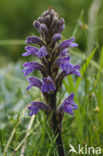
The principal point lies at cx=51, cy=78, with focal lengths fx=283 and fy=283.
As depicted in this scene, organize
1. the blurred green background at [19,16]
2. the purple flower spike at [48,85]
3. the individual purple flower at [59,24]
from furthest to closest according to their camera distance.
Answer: the blurred green background at [19,16] → the individual purple flower at [59,24] → the purple flower spike at [48,85]

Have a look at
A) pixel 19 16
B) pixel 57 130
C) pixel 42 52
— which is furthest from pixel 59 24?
pixel 19 16

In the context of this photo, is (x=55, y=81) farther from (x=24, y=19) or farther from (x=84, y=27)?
(x=24, y=19)

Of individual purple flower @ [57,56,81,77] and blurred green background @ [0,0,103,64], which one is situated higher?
blurred green background @ [0,0,103,64]

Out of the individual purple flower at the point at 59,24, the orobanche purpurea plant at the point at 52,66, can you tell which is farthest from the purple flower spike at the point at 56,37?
the individual purple flower at the point at 59,24

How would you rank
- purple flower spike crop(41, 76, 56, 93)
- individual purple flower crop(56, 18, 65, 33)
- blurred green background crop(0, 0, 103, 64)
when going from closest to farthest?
purple flower spike crop(41, 76, 56, 93), individual purple flower crop(56, 18, 65, 33), blurred green background crop(0, 0, 103, 64)

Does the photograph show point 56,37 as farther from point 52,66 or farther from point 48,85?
point 48,85

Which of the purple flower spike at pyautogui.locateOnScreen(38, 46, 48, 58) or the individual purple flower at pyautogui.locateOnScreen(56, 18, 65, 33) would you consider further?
the individual purple flower at pyautogui.locateOnScreen(56, 18, 65, 33)

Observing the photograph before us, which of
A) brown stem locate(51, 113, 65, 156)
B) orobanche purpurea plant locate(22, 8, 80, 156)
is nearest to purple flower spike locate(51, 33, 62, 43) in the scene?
orobanche purpurea plant locate(22, 8, 80, 156)

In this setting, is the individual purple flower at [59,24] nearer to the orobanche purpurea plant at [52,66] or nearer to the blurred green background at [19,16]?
the orobanche purpurea plant at [52,66]

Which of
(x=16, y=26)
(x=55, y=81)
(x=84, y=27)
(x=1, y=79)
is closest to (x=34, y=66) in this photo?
(x=55, y=81)

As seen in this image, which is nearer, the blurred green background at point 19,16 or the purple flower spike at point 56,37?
the purple flower spike at point 56,37

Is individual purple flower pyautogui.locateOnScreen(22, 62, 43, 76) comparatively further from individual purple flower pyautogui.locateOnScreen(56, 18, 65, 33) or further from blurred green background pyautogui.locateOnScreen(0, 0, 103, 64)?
blurred green background pyautogui.locateOnScreen(0, 0, 103, 64)
